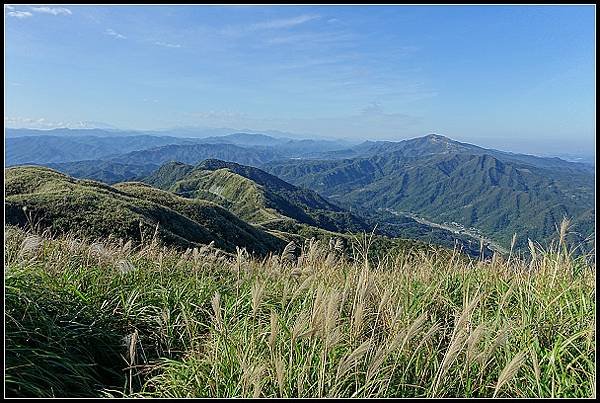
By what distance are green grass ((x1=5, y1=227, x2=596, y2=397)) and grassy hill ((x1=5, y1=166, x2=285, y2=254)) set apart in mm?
19705

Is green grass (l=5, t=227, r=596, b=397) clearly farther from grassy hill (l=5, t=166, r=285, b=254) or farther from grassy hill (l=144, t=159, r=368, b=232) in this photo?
grassy hill (l=144, t=159, r=368, b=232)

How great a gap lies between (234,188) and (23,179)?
360 feet

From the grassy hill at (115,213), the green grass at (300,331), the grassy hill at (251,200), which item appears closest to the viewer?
the green grass at (300,331)

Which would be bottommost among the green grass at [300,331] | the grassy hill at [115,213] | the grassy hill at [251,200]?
the grassy hill at [251,200]

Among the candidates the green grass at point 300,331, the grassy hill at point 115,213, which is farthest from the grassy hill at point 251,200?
the green grass at point 300,331

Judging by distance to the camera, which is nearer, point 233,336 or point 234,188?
point 233,336

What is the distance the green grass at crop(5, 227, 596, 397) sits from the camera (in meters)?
3.03

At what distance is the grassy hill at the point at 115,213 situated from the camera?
31453mm

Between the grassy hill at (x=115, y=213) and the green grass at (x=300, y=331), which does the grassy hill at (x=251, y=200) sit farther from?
the green grass at (x=300, y=331)

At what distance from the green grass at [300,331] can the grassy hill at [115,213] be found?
19705mm

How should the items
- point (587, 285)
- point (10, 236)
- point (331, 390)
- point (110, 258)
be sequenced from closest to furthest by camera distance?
point (331, 390) → point (587, 285) → point (110, 258) → point (10, 236)

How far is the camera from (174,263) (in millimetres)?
6508

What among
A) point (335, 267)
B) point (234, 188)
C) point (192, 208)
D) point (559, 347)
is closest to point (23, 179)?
point (192, 208)

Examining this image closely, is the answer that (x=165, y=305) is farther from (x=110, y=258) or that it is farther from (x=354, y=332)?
(x=354, y=332)
